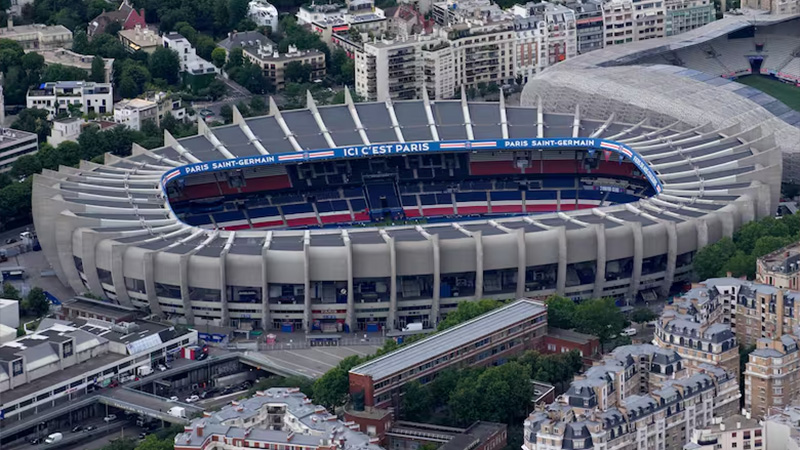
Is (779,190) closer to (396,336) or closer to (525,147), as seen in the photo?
(525,147)

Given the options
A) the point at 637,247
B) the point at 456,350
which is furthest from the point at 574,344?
the point at 637,247

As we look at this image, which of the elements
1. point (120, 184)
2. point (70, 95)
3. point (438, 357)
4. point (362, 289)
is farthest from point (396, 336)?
point (70, 95)

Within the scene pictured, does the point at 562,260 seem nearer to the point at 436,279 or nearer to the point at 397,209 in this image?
the point at 436,279

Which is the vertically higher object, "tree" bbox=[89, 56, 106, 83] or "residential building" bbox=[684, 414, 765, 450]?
"tree" bbox=[89, 56, 106, 83]

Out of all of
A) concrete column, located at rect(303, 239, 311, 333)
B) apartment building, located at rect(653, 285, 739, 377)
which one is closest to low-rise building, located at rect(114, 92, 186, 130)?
concrete column, located at rect(303, 239, 311, 333)

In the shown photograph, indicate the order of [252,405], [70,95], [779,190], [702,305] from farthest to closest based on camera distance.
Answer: [70,95]
[779,190]
[702,305]
[252,405]

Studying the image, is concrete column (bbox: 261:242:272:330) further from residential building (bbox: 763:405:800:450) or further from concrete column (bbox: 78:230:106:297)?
residential building (bbox: 763:405:800:450)

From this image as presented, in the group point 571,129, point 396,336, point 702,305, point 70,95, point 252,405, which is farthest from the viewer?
point 70,95
